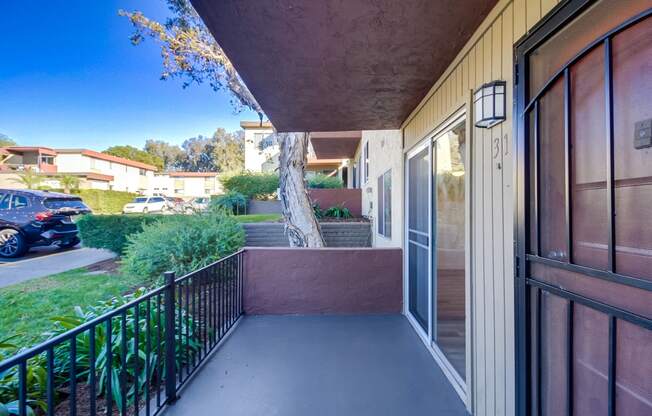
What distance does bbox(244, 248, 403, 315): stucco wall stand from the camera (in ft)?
14.0

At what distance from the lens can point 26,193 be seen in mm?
8680

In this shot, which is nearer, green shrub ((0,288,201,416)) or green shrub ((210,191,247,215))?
green shrub ((0,288,201,416))

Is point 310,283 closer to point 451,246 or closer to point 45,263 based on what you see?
point 451,246

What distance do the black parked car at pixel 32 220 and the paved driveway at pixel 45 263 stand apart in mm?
416

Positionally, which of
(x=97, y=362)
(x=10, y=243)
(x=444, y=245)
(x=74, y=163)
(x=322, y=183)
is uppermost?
(x=74, y=163)

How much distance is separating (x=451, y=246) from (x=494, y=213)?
90 cm

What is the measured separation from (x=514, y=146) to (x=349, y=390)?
2137 millimetres

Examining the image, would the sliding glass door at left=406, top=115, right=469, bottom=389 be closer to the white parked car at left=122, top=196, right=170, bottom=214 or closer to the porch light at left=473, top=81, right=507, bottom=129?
the porch light at left=473, top=81, right=507, bottom=129

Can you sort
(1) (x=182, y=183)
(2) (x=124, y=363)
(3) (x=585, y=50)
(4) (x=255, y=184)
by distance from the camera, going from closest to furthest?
(3) (x=585, y=50) < (2) (x=124, y=363) < (4) (x=255, y=184) < (1) (x=182, y=183)

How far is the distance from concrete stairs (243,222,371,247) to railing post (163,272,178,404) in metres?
5.74

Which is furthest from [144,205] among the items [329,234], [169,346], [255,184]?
[169,346]

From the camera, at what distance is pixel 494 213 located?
194cm

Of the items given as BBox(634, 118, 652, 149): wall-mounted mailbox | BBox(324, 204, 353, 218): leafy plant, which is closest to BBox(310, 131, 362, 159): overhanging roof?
BBox(324, 204, 353, 218): leafy plant

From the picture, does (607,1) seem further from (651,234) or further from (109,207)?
(109,207)
